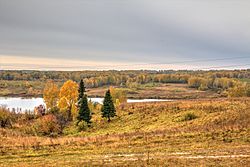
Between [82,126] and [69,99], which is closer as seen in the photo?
[82,126]

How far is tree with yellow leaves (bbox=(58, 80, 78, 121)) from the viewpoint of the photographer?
77.6m

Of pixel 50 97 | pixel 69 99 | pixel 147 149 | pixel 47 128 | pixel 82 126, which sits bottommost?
pixel 47 128

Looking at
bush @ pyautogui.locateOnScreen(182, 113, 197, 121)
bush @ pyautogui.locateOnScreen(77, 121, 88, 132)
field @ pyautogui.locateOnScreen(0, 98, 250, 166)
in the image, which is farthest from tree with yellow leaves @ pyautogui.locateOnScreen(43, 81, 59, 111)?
field @ pyautogui.locateOnScreen(0, 98, 250, 166)

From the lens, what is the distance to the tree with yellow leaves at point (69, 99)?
77.6 meters

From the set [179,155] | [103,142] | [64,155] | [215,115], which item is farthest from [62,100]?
[179,155]

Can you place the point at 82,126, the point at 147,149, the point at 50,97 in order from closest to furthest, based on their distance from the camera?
the point at 147,149
the point at 82,126
the point at 50,97

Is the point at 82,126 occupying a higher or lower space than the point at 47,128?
higher

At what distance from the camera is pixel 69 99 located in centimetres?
7944

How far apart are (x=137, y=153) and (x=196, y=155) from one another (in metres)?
4.53

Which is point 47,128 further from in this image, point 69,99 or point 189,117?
point 69,99

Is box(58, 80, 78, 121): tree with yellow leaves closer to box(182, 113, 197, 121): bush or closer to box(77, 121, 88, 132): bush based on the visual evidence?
box(77, 121, 88, 132): bush

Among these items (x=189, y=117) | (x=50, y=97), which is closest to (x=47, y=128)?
(x=189, y=117)

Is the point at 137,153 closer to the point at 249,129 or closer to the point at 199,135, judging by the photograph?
the point at 199,135

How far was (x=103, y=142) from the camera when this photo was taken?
32281 millimetres
